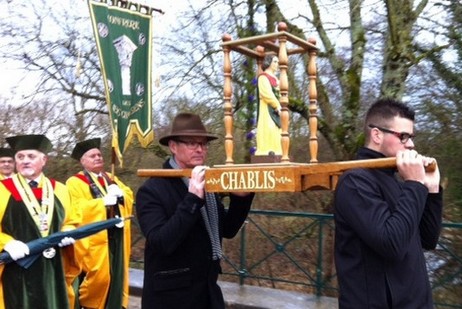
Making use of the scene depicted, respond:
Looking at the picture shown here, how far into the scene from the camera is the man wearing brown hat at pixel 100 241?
18.0 ft

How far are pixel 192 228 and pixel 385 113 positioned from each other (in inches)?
49.7

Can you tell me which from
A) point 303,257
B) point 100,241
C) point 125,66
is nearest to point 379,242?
point 125,66

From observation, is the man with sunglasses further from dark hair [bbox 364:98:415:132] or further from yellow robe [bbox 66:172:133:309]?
yellow robe [bbox 66:172:133:309]

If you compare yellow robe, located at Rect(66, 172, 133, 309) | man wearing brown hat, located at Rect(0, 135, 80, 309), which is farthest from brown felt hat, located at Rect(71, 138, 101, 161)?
man wearing brown hat, located at Rect(0, 135, 80, 309)

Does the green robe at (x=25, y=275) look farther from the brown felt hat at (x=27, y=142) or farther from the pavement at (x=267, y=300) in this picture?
the pavement at (x=267, y=300)

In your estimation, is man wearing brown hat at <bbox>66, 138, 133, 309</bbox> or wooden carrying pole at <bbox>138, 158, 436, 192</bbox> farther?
man wearing brown hat at <bbox>66, 138, 133, 309</bbox>

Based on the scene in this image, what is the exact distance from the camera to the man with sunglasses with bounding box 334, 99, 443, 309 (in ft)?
6.91

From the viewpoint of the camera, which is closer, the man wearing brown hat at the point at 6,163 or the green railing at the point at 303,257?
the green railing at the point at 303,257

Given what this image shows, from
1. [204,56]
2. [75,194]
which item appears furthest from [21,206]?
[204,56]

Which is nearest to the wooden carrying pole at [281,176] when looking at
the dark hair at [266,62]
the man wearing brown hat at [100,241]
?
the dark hair at [266,62]

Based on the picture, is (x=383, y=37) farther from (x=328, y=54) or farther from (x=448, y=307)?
(x=448, y=307)

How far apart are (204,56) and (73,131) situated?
399cm

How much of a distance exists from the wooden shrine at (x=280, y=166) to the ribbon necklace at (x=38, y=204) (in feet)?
5.24

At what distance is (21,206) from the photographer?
13.9 feet
